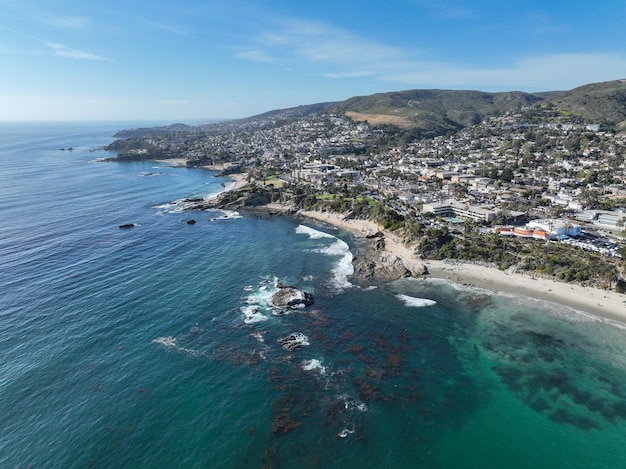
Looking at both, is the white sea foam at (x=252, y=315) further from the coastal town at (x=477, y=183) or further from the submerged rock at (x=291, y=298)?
the coastal town at (x=477, y=183)

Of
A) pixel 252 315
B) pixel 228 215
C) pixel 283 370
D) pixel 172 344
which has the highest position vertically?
pixel 172 344

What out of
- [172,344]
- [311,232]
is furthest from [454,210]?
[172,344]

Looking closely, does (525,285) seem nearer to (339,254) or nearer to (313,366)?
(339,254)

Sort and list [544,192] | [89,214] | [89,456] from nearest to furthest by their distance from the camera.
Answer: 1. [89,456]
2. [89,214]
3. [544,192]

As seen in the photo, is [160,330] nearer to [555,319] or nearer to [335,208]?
[555,319]

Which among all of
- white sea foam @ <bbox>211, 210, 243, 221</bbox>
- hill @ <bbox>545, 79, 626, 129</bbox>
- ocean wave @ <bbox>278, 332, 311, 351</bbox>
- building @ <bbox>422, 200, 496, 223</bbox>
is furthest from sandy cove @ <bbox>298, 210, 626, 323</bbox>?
hill @ <bbox>545, 79, 626, 129</bbox>

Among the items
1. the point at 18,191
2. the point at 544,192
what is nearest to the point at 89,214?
the point at 18,191
